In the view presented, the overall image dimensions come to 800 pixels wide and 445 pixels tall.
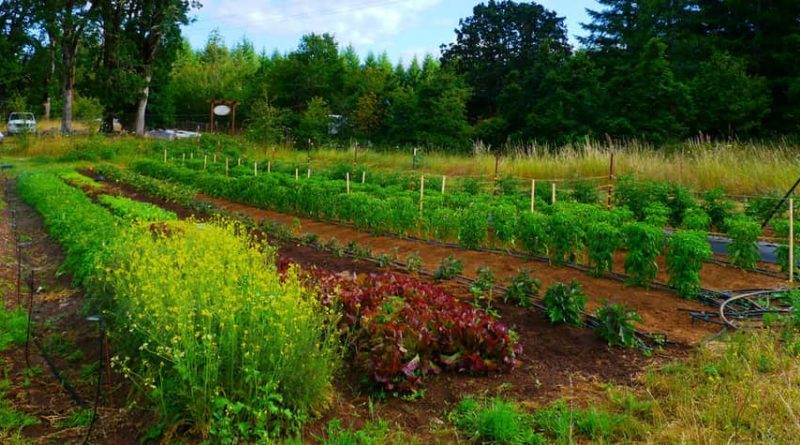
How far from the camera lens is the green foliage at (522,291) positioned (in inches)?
226

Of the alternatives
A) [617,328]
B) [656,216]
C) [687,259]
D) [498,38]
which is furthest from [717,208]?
[498,38]

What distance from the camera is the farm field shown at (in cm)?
354

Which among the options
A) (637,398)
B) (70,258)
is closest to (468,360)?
(637,398)

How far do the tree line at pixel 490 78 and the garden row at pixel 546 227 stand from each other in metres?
13.5

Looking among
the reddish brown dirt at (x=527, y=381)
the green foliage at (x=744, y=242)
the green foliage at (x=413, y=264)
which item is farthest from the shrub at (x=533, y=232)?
the reddish brown dirt at (x=527, y=381)

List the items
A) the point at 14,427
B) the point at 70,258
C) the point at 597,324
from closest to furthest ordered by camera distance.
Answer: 1. the point at 14,427
2. the point at 597,324
3. the point at 70,258

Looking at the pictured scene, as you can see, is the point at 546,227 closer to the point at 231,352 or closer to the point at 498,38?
the point at 231,352

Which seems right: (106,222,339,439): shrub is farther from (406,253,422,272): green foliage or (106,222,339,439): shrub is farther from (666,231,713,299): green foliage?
(666,231,713,299): green foliage

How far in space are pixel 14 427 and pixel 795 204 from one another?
384 inches

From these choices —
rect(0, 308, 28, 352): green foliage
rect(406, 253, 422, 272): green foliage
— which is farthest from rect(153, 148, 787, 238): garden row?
rect(0, 308, 28, 352): green foliage

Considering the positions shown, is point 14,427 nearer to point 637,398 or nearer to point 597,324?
point 637,398

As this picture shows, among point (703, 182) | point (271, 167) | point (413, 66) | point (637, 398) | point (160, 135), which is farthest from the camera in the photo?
point (413, 66)

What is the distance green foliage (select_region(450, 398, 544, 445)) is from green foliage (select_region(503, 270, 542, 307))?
199 centimetres

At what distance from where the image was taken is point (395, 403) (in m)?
3.99
